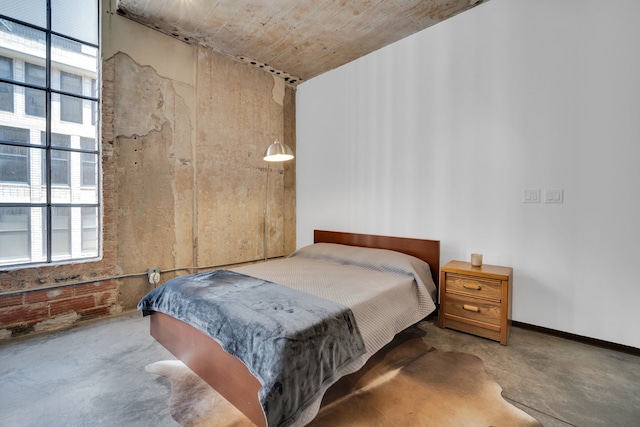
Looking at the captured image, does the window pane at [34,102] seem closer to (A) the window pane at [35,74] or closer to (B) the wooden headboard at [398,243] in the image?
(A) the window pane at [35,74]

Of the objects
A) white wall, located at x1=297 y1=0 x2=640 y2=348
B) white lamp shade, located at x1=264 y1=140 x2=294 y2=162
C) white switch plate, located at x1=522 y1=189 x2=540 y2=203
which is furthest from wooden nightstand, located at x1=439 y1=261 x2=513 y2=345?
white lamp shade, located at x1=264 y1=140 x2=294 y2=162

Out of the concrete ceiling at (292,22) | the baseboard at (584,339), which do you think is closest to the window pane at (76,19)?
the concrete ceiling at (292,22)

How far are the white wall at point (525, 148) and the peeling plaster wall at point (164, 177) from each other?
5.10 ft

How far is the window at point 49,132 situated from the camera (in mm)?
2469

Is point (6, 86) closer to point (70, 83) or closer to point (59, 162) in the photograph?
point (70, 83)

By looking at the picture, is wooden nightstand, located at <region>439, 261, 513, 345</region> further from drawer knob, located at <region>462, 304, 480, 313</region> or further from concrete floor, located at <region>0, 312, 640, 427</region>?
concrete floor, located at <region>0, 312, 640, 427</region>

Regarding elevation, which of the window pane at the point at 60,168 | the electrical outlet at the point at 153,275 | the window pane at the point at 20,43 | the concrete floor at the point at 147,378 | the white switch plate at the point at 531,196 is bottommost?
the concrete floor at the point at 147,378

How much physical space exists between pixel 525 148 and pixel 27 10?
4564 mm

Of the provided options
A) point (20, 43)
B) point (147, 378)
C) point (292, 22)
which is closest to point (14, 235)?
point (20, 43)

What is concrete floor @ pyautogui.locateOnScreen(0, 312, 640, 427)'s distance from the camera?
1525 mm

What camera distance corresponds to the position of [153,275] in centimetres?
305

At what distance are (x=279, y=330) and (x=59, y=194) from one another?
2.69 m

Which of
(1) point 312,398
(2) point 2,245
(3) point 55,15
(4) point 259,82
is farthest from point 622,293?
(3) point 55,15

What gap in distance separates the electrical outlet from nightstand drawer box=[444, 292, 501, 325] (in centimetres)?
293
